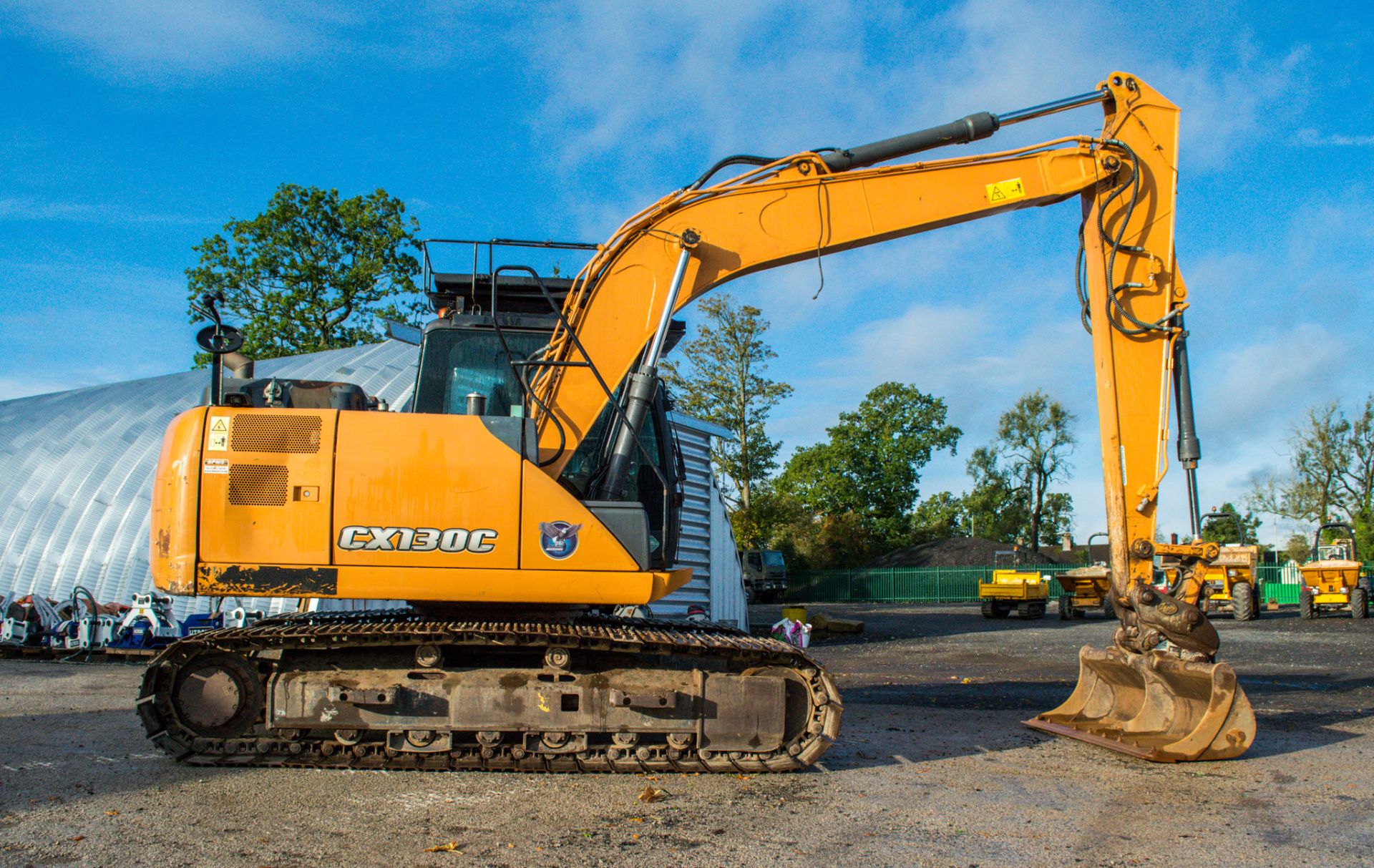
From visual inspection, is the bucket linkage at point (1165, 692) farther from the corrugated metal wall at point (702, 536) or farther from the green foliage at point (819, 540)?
the green foliage at point (819, 540)

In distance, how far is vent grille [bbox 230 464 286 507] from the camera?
585 cm

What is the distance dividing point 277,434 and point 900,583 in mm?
44972

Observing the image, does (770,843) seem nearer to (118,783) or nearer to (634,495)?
(634,495)

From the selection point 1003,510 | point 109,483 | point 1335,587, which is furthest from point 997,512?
point 109,483

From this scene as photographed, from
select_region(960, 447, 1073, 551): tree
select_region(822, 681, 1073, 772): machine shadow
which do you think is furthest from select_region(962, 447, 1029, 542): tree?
select_region(822, 681, 1073, 772): machine shadow

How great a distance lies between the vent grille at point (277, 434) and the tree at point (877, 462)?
57.6 m

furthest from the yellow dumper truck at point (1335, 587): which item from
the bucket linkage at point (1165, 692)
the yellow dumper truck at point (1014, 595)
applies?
the bucket linkage at point (1165, 692)

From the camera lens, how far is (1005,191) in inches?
289

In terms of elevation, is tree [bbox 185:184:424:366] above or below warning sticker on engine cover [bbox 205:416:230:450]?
above

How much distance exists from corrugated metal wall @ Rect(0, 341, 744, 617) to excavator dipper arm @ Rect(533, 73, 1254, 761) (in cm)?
1093

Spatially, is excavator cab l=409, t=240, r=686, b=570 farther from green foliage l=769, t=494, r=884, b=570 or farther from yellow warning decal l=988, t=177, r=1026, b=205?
green foliage l=769, t=494, r=884, b=570

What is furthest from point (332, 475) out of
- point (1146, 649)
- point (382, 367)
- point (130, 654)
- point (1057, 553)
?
point (1057, 553)

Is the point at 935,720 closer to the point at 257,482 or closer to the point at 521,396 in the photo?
the point at 521,396

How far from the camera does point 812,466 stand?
214 ft
